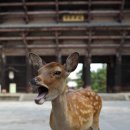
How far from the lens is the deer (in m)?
4.26

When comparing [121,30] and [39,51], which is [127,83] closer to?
[121,30]

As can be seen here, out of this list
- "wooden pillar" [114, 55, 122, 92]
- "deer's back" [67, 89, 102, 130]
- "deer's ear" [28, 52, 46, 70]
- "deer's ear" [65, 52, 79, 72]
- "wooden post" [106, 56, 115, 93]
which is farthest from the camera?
"wooden post" [106, 56, 115, 93]

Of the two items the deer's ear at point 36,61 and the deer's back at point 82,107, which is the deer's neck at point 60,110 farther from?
the deer's ear at point 36,61

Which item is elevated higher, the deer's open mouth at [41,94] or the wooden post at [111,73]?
the deer's open mouth at [41,94]

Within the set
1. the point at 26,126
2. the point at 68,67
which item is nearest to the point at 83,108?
the point at 68,67

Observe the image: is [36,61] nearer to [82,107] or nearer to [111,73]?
[82,107]

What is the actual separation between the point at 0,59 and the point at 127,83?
8.32m

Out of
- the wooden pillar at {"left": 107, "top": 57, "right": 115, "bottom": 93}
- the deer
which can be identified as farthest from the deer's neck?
the wooden pillar at {"left": 107, "top": 57, "right": 115, "bottom": 93}

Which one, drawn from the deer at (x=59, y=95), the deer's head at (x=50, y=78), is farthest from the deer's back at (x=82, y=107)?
the deer's head at (x=50, y=78)

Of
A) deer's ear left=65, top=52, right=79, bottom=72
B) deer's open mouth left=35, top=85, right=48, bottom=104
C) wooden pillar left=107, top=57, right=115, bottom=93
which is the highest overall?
deer's ear left=65, top=52, right=79, bottom=72

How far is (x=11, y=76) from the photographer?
27.3 metres

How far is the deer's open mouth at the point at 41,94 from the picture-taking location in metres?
4.18

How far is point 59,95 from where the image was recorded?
4.57 metres

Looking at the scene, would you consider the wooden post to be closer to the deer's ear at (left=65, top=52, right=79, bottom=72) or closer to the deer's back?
the deer's back
